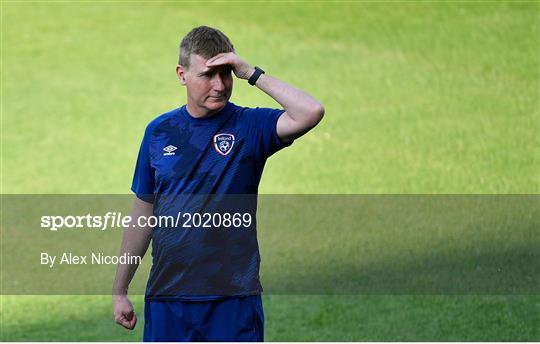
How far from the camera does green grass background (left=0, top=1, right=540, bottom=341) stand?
386 inches

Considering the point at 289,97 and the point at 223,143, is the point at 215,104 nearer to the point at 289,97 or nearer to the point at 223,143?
the point at 223,143

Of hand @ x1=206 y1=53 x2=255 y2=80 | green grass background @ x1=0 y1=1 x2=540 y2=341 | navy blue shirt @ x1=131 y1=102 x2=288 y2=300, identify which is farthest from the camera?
green grass background @ x1=0 y1=1 x2=540 y2=341

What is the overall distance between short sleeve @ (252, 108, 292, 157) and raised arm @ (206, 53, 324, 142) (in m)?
0.10

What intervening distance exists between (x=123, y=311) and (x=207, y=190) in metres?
0.71

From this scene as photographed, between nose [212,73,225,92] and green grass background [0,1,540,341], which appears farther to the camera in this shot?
green grass background [0,1,540,341]

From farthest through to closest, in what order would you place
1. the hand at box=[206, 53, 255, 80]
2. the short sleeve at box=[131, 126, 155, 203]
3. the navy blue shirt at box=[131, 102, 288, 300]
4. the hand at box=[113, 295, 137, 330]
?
the hand at box=[113, 295, 137, 330] → the short sleeve at box=[131, 126, 155, 203] → the navy blue shirt at box=[131, 102, 288, 300] → the hand at box=[206, 53, 255, 80]

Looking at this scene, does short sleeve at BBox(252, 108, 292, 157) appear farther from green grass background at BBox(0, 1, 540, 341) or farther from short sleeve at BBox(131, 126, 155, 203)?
green grass background at BBox(0, 1, 540, 341)

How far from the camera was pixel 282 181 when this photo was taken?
44.8 ft

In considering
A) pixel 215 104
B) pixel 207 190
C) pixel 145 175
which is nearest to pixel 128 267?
pixel 145 175

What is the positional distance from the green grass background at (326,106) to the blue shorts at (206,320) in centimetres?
352

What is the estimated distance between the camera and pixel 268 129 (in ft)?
18.5

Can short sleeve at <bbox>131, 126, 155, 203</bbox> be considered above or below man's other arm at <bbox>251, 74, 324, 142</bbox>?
below

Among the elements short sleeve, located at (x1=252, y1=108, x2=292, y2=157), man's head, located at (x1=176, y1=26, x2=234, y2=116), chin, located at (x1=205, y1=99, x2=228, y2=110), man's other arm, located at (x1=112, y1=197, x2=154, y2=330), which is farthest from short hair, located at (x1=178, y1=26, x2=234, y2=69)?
man's other arm, located at (x1=112, y1=197, x2=154, y2=330)

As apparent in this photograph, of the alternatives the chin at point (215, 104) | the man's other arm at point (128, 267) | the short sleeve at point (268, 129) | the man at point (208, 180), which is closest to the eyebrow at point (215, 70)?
the man at point (208, 180)
